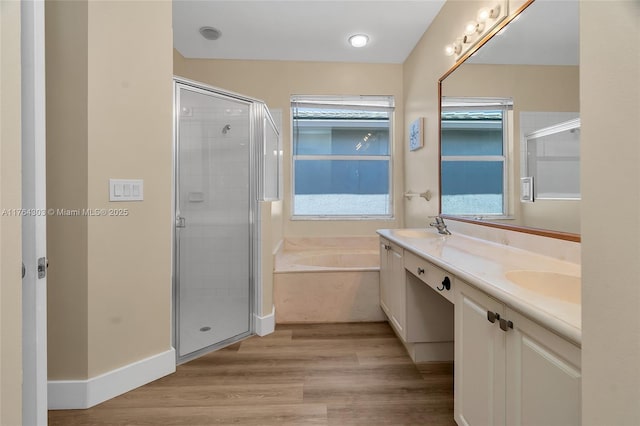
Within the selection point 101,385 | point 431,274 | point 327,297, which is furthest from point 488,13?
point 101,385

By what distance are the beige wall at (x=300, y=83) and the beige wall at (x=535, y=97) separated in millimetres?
1688

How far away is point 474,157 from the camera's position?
2.30 metres

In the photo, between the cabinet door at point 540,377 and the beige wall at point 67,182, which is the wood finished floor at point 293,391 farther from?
the cabinet door at point 540,377

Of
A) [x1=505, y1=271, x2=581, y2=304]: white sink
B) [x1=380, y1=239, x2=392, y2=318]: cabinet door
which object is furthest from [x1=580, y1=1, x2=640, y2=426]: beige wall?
[x1=380, y1=239, x2=392, y2=318]: cabinet door

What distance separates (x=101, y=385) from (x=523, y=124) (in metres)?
2.58

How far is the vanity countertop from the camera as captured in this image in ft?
2.71

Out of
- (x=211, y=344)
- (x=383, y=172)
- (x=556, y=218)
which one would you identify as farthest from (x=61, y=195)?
(x=383, y=172)

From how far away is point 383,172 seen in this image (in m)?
3.91

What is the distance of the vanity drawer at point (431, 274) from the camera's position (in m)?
1.43

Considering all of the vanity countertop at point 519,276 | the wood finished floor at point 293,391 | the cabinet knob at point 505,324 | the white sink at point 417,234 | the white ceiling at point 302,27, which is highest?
the white ceiling at point 302,27

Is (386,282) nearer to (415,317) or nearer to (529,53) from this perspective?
(415,317)

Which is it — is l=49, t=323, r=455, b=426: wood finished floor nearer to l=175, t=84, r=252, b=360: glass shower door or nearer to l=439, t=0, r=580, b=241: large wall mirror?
l=175, t=84, r=252, b=360: glass shower door

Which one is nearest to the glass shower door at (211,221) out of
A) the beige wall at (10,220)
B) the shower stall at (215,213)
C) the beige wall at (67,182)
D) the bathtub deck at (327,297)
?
the shower stall at (215,213)

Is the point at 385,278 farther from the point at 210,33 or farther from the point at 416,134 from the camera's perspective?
the point at 210,33
